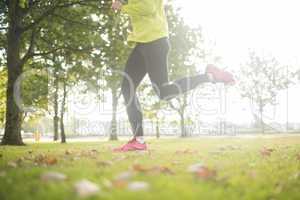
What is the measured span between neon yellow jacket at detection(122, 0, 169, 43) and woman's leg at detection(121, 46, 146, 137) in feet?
1.25

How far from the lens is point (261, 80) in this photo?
51.9 metres

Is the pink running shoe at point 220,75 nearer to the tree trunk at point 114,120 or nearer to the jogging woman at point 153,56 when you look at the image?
the jogging woman at point 153,56

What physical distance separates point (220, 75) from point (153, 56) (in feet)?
3.39

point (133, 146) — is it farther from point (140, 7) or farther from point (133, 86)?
point (140, 7)

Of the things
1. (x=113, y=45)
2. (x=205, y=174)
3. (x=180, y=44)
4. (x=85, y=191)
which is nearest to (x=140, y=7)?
(x=205, y=174)

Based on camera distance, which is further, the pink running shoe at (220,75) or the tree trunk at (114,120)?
the tree trunk at (114,120)

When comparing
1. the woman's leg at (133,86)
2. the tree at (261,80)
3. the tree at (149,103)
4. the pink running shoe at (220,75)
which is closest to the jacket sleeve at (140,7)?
the woman's leg at (133,86)

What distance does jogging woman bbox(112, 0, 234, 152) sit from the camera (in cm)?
621

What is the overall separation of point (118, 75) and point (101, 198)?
55.4 ft

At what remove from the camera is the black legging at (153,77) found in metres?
6.24

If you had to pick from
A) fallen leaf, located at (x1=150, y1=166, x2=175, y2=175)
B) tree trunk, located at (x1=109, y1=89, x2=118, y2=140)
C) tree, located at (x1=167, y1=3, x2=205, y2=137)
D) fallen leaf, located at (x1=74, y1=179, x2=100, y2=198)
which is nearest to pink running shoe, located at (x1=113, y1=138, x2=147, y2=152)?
fallen leaf, located at (x1=150, y1=166, x2=175, y2=175)

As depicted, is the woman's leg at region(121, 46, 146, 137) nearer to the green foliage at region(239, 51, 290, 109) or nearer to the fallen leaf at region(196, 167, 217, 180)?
the fallen leaf at region(196, 167, 217, 180)

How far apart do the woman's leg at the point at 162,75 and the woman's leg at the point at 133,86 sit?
13.8 inches

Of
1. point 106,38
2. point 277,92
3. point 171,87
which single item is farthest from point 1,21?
point 277,92
